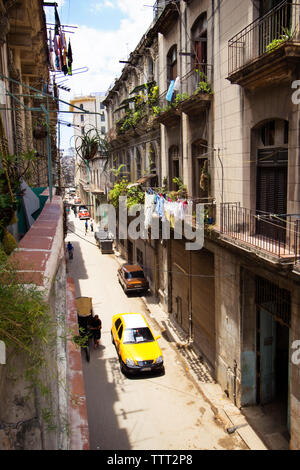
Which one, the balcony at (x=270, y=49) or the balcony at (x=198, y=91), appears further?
the balcony at (x=198, y=91)

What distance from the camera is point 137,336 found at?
1521 centimetres

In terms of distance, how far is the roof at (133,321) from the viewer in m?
15.8

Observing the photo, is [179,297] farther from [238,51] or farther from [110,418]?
[238,51]

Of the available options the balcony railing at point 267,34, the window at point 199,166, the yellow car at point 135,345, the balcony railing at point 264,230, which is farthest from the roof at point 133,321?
the balcony railing at point 267,34

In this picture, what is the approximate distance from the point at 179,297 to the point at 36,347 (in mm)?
16491

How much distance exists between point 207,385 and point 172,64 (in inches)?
567

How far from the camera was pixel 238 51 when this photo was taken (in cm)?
1127

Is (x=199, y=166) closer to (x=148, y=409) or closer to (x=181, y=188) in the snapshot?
(x=181, y=188)

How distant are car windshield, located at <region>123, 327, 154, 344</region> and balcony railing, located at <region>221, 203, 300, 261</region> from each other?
579cm

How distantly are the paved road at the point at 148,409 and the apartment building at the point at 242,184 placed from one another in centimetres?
129

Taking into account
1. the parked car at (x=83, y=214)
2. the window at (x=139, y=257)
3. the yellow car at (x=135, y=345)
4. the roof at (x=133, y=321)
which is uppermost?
the parked car at (x=83, y=214)

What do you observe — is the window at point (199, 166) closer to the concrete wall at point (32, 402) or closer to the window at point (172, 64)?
the window at point (172, 64)

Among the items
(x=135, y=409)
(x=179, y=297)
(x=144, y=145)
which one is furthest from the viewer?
(x=144, y=145)

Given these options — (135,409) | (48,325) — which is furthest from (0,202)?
(135,409)
